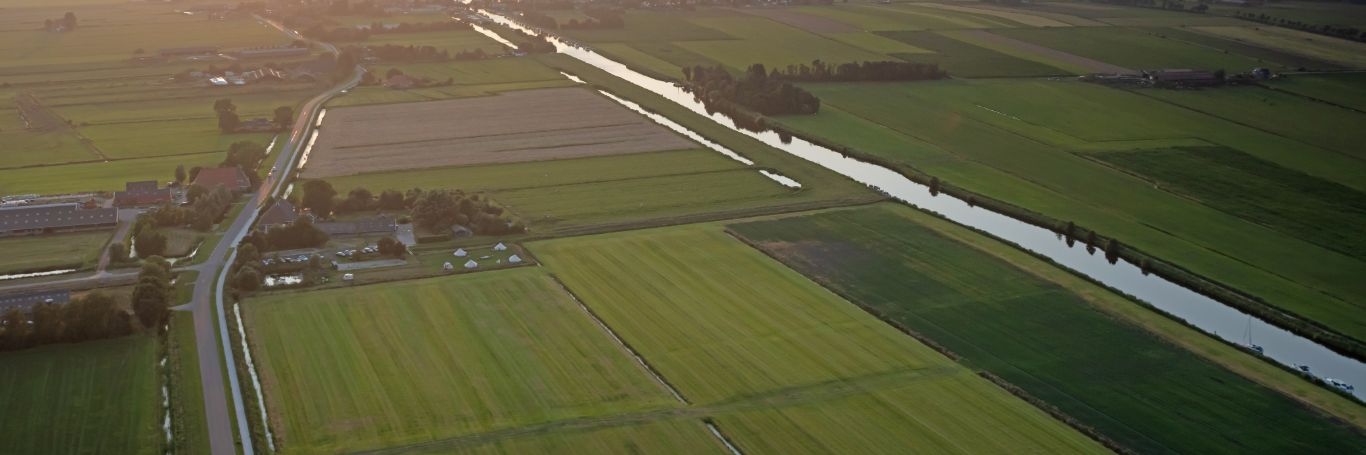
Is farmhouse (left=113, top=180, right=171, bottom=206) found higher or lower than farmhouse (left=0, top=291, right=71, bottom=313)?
lower

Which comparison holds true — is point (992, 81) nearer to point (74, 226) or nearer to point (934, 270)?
point (934, 270)

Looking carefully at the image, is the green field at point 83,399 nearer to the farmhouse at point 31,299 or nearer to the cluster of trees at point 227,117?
the farmhouse at point 31,299

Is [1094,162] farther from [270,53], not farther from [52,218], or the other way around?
[270,53]

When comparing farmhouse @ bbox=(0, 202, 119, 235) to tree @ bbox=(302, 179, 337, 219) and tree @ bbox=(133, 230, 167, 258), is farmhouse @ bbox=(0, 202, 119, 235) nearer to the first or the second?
tree @ bbox=(133, 230, 167, 258)

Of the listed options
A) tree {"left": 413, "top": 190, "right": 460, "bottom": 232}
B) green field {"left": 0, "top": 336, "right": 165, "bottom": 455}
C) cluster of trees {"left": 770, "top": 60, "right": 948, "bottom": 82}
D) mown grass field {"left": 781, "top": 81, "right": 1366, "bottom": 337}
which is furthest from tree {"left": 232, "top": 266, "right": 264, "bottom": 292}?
cluster of trees {"left": 770, "top": 60, "right": 948, "bottom": 82}

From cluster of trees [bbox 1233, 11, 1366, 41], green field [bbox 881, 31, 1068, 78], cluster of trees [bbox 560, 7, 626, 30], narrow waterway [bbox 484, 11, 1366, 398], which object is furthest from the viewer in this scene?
cluster of trees [bbox 560, 7, 626, 30]

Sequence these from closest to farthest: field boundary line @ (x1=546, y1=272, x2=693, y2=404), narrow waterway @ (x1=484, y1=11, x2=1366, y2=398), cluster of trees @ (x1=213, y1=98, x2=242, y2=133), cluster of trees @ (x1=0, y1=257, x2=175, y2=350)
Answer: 1. field boundary line @ (x1=546, y1=272, x2=693, y2=404)
2. cluster of trees @ (x1=0, y1=257, x2=175, y2=350)
3. narrow waterway @ (x1=484, y1=11, x2=1366, y2=398)
4. cluster of trees @ (x1=213, y1=98, x2=242, y2=133)

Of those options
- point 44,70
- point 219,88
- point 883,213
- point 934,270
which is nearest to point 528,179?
point 883,213
